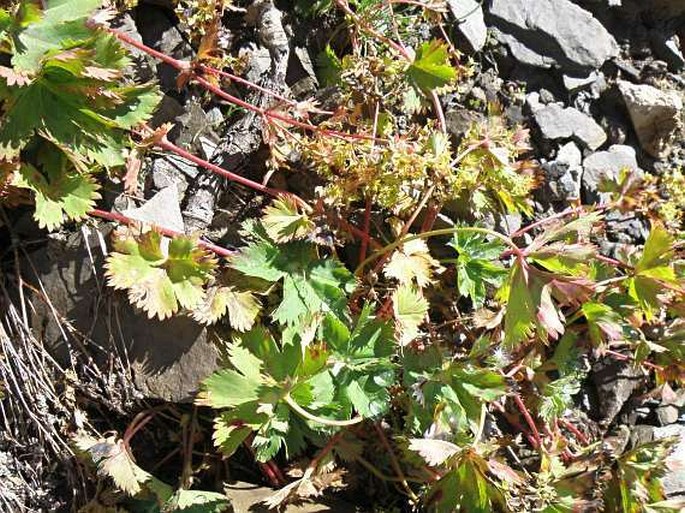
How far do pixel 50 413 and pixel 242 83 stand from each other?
1318 millimetres

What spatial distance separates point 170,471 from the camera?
2.73 metres

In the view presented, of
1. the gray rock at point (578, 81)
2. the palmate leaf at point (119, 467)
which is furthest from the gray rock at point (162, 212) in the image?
the gray rock at point (578, 81)

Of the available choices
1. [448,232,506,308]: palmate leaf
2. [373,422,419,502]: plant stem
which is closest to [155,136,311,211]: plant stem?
[448,232,506,308]: palmate leaf

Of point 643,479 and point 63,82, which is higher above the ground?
point 63,82

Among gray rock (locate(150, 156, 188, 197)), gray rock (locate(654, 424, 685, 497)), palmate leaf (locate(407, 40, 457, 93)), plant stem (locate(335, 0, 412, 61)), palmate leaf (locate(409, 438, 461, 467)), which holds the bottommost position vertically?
gray rock (locate(654, 424, 685, 497))

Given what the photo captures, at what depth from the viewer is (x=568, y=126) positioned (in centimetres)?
353

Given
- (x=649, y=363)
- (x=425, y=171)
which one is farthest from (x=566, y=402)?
(x=425, y=171)

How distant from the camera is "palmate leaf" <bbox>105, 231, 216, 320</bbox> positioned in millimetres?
2426

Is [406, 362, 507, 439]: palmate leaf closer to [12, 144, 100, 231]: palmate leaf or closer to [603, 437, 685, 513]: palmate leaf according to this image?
[603, 437, 685, 513]: palmate leaf

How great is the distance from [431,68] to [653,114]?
4.50ft

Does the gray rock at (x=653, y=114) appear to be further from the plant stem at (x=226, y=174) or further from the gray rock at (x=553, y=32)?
the plant stem at (x=226, y=174)

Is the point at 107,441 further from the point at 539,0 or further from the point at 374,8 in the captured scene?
the point at 539,0

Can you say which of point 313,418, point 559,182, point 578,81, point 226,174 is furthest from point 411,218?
point 578,81

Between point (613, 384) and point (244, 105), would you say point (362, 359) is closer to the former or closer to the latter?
point (244, 105)
